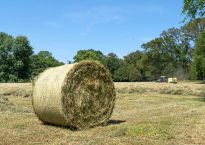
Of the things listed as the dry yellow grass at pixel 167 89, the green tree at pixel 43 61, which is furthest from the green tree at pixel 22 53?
the dry yellow grass at pixel 167 89

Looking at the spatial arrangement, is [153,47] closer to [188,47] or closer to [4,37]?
[188,47]

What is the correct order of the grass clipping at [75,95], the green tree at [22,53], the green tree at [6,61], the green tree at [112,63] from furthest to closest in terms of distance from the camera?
the green tree at [112,63]
the green tree at [22,53]
the green tree at [6,61]
the grass clipping at [75,95]

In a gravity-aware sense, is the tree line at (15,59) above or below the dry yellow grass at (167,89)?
above

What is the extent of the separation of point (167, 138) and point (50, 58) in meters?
117

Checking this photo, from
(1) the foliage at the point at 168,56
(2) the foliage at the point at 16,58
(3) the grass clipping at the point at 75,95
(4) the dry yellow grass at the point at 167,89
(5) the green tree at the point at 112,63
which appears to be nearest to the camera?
(3) the grass clipping at the point at 75,95

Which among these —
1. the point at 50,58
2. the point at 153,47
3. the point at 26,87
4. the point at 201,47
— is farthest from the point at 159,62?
the point at 26,87

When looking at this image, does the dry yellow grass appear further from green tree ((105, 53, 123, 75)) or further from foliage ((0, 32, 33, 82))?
green tree ((105, 53, 123, 75))

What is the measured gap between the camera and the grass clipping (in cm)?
1322

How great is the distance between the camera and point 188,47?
3615 inches

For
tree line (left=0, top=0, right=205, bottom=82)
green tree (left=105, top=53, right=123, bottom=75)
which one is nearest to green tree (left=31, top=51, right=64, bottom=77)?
tree line (left=0, top=0, right=205, bottom=82)

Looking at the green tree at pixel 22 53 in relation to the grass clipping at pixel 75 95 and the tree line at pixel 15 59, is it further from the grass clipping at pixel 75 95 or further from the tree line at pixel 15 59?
the grass clipping at pixel 75 95

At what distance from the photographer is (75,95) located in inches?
533

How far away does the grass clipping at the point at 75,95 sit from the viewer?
13.2 metres

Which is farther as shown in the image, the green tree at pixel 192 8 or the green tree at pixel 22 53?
the green tree at pixel 22 53
